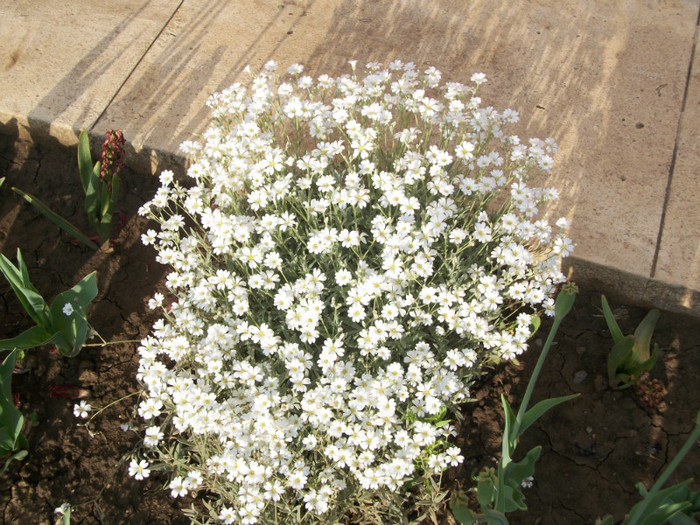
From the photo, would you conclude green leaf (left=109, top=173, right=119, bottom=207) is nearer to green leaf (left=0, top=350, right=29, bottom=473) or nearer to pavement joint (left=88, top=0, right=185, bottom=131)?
pavement joint (left=88, top=0, right=185, bottom=131)

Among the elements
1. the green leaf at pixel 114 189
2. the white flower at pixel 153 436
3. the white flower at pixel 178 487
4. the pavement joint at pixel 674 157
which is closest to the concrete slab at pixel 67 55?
the green leaf at pixel 114 189

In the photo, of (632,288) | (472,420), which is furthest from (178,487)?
(632,288)

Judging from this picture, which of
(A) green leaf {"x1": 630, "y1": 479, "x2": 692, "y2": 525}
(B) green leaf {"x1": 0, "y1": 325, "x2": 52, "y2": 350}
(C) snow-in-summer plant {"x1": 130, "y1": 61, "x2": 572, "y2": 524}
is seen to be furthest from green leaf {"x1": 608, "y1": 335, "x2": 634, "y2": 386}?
(B) green leaf {"x1": 0, "y1": 325, "x2": 52, "y2": 350}

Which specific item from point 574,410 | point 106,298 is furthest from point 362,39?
point 574,410

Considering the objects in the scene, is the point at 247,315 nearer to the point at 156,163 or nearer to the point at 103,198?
the point at 103,198

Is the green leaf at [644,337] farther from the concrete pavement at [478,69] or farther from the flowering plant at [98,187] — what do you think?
the flowering plant at [98,187]

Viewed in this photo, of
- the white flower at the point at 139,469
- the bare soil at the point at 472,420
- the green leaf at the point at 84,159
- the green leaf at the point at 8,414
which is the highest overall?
the green leaf at the point at 84,159
